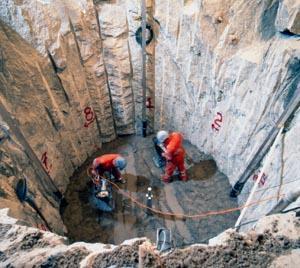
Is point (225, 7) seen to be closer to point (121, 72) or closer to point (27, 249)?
point (121, 72)

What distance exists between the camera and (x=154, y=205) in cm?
552

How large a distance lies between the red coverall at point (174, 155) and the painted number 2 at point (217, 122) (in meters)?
0.61

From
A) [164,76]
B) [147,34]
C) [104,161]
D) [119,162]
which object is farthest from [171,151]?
[147,34]

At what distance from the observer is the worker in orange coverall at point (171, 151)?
530 centimetres

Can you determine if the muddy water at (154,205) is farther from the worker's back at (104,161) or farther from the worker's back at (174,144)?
the worker's back at (174,144)

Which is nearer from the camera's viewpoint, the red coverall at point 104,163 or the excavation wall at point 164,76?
the excavation wall at point 164,76

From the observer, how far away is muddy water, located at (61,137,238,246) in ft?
16.9

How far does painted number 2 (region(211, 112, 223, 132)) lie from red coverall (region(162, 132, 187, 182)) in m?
0.61

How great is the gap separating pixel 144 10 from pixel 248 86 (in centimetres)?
200

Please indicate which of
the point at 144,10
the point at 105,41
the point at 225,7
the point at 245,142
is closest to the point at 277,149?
the point at 245,142

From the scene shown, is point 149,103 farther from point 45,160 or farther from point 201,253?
point 201,253

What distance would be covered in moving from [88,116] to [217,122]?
2393 millimetres

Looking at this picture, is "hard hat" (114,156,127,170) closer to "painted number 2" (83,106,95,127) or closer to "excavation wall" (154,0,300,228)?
"painted number 2" (83,106,95,127)

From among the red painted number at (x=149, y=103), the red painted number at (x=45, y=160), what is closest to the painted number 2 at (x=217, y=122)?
the red painted number at (x=149, y=103)
